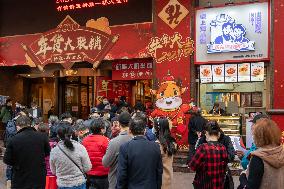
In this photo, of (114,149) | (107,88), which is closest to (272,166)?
(114,149)

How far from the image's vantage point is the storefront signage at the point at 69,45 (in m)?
16.0

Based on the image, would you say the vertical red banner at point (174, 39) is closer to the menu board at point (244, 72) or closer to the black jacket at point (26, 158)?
the menu board at point (244, 72)

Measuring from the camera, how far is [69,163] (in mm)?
5832

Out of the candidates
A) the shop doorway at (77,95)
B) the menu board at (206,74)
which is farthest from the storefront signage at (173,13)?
A: the shop doorway at (77,95)

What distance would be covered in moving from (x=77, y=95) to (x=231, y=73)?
8397mm

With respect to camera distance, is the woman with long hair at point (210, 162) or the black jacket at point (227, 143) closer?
the woman with long hair at point (210, 162)

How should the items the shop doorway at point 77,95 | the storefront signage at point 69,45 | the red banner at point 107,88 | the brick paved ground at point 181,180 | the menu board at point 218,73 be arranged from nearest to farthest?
the brick paved ground at point 181,180, the menu board at point 218,73, the storefront signage at point 69,45, the red banner at point 107,88, the shop doorway at point 77,95

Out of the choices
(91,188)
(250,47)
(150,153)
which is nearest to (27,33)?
(250,47)

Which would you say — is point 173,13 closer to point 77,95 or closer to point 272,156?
point 77,95

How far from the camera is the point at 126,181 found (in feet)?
16.5

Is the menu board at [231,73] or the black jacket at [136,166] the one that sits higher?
the menu board at [231,73]

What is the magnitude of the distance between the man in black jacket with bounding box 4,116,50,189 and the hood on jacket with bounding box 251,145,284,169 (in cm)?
333

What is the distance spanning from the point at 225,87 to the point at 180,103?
2.33 m

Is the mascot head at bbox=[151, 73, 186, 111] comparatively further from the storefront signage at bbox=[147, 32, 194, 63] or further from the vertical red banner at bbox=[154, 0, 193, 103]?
the storefront signage at bbox=[147, 32, 194, 63]
